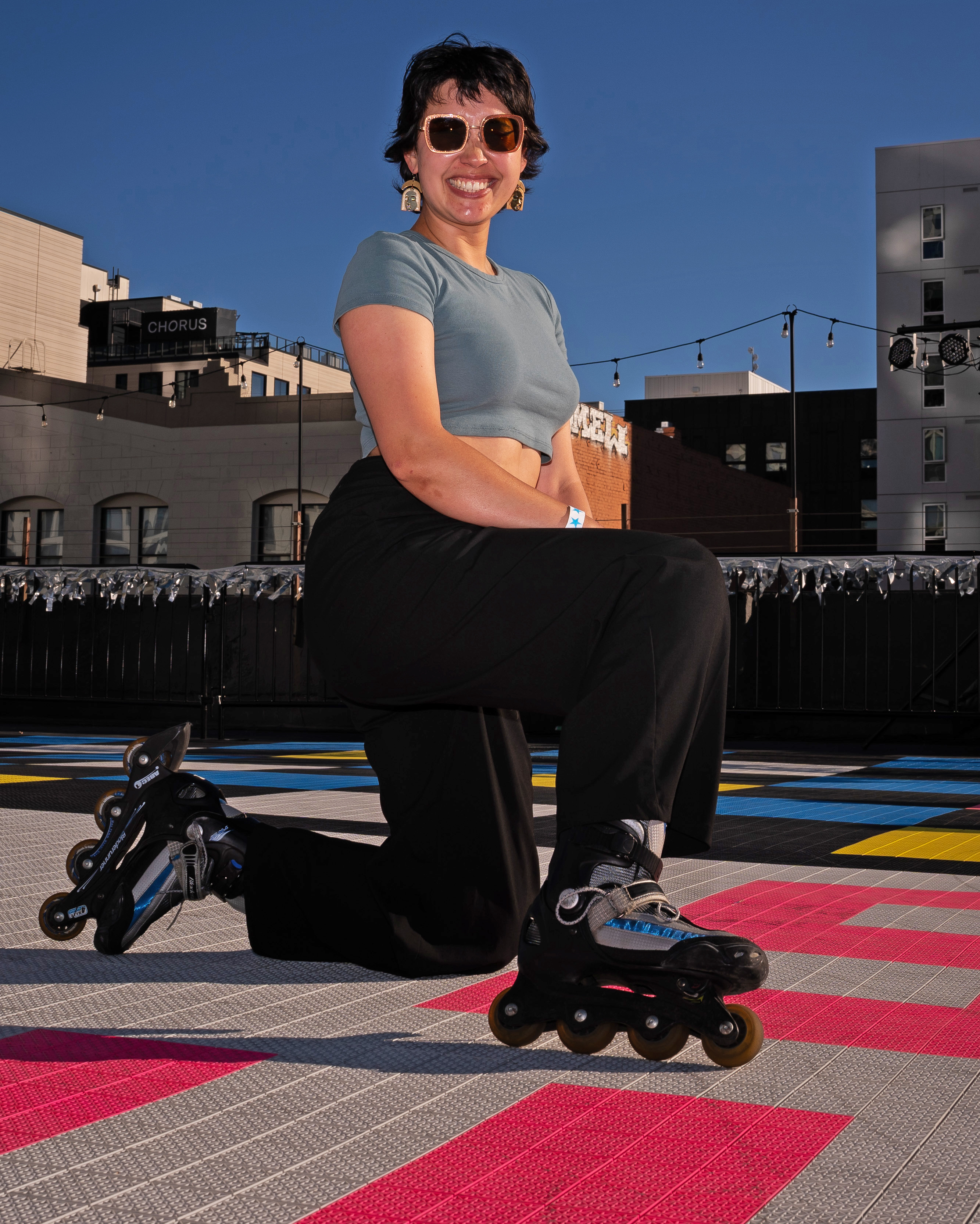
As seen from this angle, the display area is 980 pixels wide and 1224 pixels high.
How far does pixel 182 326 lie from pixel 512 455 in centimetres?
6702

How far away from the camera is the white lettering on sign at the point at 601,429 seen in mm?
31078

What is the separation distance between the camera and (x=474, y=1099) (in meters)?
1.65

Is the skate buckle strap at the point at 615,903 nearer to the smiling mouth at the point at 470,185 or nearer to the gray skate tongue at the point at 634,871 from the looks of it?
the gray skate tongue at the point at 634,871

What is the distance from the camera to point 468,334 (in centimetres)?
223

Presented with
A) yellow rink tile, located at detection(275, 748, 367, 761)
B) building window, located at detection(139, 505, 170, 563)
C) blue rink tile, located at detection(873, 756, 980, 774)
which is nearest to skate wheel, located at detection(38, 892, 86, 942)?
yellow rink tile, located at detection(275, 748, 367, 761)

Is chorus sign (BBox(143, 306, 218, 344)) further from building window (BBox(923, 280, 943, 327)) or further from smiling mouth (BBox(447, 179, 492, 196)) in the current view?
smiling mouth (BBox(447, 179, 492, 196))

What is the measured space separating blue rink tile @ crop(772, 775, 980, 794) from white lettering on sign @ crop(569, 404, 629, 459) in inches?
830

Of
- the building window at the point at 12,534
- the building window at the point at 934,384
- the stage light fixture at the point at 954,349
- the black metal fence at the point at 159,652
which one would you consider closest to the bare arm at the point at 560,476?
the black metal fence at the point at 159,652

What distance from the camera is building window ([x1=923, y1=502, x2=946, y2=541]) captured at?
38031 millimetres

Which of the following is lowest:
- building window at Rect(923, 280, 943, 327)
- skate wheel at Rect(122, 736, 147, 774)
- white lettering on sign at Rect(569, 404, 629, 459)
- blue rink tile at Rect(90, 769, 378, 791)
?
blue rink tile at Rect(90, 769, 378, 791)

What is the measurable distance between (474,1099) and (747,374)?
246 feet

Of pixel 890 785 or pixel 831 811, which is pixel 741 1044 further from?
pixel 890 785

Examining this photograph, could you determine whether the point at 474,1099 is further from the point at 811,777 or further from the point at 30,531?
the point at 30,531

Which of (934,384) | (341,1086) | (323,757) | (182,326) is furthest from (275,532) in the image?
(182,326)
